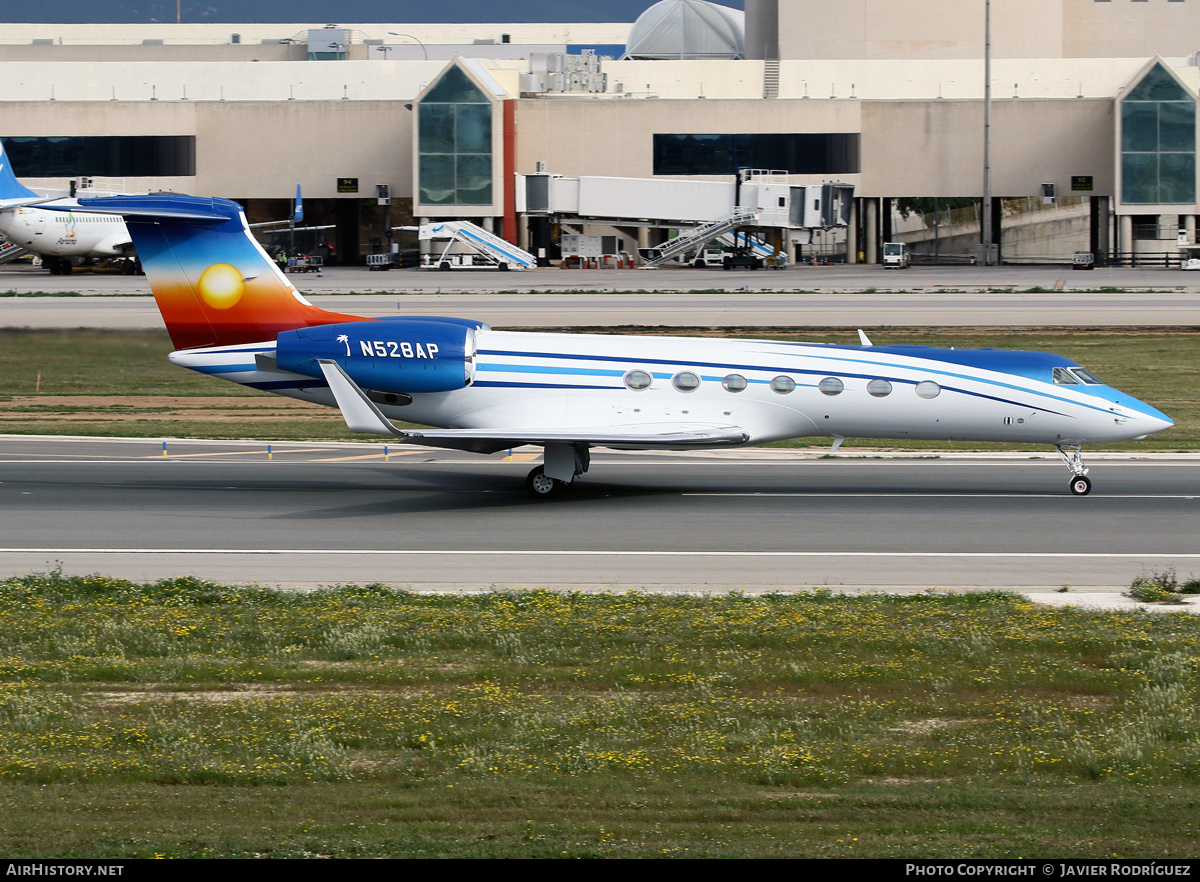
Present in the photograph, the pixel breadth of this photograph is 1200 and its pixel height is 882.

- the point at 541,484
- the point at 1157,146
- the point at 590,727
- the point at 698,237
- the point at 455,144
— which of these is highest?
the point at 455,144

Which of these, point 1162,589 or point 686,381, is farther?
point 686,381

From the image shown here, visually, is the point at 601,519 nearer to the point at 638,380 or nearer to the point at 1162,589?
the point at 638,380

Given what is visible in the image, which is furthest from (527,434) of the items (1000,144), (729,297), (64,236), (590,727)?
(1000,144)

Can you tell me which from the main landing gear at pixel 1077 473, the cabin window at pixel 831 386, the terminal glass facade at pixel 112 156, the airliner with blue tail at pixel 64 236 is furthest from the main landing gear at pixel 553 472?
the terminal glass facade at pixel 112 156

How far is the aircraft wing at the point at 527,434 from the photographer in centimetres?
2258

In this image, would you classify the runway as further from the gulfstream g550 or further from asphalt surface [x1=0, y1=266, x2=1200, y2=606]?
the gulfstream g550

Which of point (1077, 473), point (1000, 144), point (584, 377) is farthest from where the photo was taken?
point (1000, 144)

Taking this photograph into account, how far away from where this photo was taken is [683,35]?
113 meters

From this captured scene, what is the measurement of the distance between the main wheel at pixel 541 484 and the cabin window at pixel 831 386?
202 inches

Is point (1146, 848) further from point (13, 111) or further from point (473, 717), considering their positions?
point (13, 111)

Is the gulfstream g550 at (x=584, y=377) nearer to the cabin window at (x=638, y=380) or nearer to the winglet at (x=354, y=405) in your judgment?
the cabin window at (x=638, y=380)

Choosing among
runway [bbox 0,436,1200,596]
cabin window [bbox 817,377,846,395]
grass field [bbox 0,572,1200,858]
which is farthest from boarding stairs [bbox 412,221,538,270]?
grass field [bbox 0,572,1200,858]

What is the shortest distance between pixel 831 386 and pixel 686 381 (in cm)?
264

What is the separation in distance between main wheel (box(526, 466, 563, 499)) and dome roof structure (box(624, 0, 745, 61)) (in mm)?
93828
